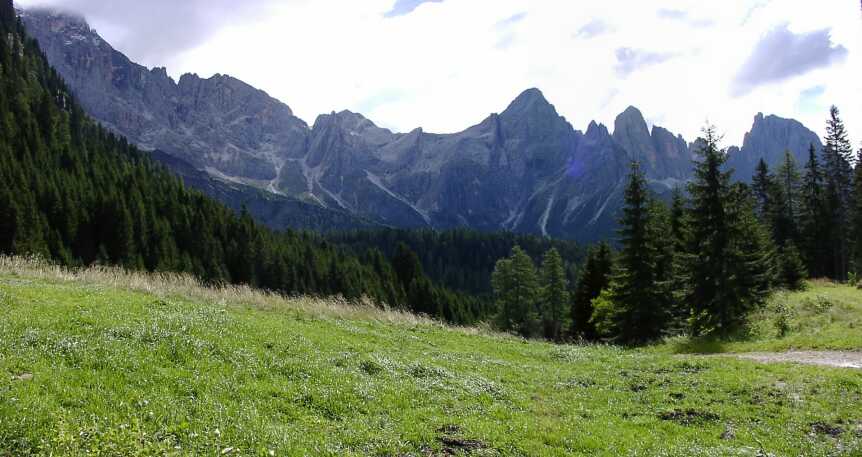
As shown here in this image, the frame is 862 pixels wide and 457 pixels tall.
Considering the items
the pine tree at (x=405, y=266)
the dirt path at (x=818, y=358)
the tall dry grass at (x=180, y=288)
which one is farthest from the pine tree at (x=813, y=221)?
the pine tree at (x=405, y=266)

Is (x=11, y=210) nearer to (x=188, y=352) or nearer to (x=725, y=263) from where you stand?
(x=188, y=352)

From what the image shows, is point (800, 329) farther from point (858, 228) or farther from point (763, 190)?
point (763, 190)

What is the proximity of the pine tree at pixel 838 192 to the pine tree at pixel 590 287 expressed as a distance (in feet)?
111

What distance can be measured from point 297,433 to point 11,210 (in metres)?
85.3

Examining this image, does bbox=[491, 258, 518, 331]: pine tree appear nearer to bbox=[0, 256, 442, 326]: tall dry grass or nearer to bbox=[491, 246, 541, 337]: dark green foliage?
bbox=[491, 246, 541, 337]: dark green foliage

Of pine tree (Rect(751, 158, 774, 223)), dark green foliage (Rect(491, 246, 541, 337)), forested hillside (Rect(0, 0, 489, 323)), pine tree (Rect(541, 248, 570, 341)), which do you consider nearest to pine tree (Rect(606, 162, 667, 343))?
dark green foliage (Rect(491, 246, 541, 337))

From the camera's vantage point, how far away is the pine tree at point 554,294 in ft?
276

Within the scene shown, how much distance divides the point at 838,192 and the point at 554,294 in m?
44.0

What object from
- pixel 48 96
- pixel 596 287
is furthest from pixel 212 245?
pixel 596 287

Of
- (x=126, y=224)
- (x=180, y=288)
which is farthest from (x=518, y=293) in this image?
(x=126, y=224)

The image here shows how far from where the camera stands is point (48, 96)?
411 feet

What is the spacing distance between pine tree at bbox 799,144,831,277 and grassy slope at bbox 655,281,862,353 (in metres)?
44.5

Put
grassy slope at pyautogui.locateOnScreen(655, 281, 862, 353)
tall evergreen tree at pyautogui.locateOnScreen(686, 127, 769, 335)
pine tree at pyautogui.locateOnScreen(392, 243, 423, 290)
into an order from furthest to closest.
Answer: pine tree at pyautogui.locateOnScreen(392, 243, 423, 290), tall evergreen tree at pyautogui.locateOnScreen(686, 127, 769, 335), grassy slope at pyautogui.locateOnScreen(655, 281, 862, 353)

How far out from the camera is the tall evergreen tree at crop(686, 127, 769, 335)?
31984 mm
